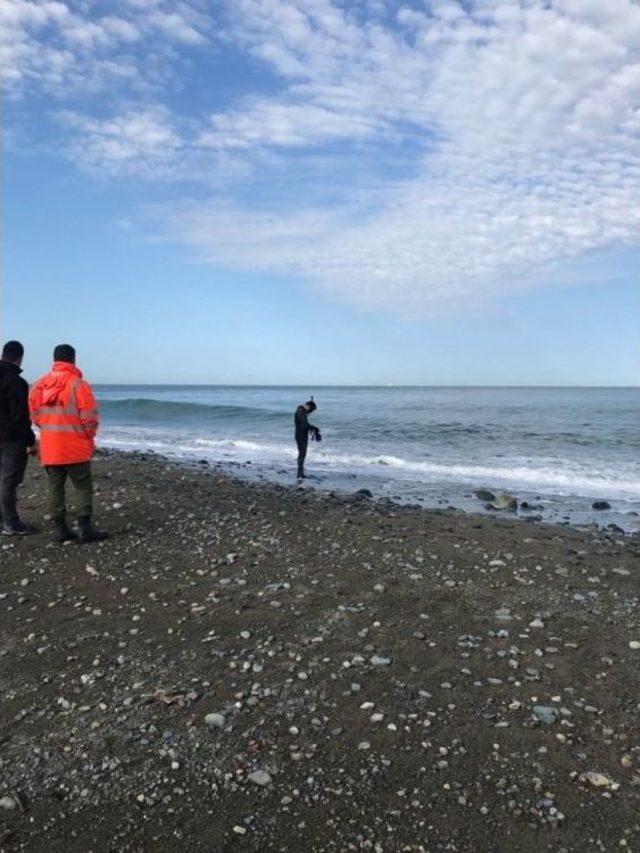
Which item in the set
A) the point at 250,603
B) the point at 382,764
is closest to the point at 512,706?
the point at 382,764

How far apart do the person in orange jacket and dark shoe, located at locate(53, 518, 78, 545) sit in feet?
0.09

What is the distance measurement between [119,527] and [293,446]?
1865cm

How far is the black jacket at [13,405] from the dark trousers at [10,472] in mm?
97

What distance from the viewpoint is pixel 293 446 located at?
1094 inches

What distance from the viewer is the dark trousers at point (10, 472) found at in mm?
8398

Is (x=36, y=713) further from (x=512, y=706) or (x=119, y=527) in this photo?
(x=119, y=527)

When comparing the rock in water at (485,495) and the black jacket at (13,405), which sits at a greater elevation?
the black jacket at (13,405)

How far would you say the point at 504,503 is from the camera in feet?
46.4

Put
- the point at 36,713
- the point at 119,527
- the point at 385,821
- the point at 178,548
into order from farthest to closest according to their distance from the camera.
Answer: the point at 119,527, the point at 178,548, the point at 36,713, the point at 385,821

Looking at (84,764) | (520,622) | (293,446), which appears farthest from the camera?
(293,446)

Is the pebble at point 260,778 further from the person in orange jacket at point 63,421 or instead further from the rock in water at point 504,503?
the rock in water at point 504,503

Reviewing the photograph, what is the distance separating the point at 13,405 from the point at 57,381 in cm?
83

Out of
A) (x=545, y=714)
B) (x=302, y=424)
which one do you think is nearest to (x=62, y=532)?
(x=545, y=714)

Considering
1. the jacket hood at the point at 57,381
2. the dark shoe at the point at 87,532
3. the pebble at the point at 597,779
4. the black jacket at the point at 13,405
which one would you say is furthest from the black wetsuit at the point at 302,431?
the pebble at the point at 597,779
